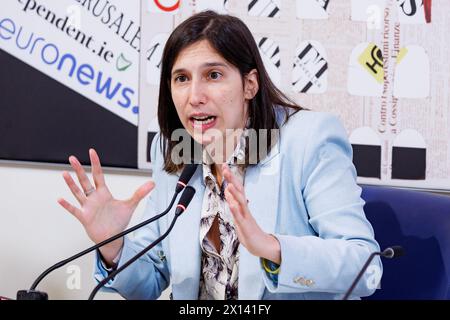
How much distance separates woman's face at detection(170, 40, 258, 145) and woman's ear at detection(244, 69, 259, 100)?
3 centimetres

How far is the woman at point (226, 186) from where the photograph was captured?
128cm

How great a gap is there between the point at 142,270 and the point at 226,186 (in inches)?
12.2

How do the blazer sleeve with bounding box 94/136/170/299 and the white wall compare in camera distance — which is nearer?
the blazer sleeve with bounding box 94/136/170/299

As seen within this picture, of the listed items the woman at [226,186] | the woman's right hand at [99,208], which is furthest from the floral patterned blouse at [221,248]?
the woman's right hand at [99,208]

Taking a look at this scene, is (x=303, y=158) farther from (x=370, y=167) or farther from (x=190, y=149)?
(x=370, y=167)

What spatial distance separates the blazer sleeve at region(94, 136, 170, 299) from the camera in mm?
1356

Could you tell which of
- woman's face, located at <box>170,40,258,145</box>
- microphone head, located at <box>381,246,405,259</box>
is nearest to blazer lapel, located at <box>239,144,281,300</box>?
woman's face, located at <box>170,40,258,145</box>

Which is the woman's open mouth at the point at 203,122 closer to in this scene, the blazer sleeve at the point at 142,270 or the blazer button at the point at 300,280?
the blazer sleeve at the point at 142,270

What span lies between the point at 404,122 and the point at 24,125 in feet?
4.19

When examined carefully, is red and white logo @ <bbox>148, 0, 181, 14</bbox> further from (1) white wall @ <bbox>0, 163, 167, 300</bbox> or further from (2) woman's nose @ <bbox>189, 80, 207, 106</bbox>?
(2) woman's nose @ <bbox>189, 80, 207, 106</bbox>

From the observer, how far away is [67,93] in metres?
2.18

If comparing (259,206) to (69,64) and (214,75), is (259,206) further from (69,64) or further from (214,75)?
(69,64)

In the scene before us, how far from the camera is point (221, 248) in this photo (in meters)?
1.44

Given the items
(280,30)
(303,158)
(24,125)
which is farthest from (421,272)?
(24,125)
